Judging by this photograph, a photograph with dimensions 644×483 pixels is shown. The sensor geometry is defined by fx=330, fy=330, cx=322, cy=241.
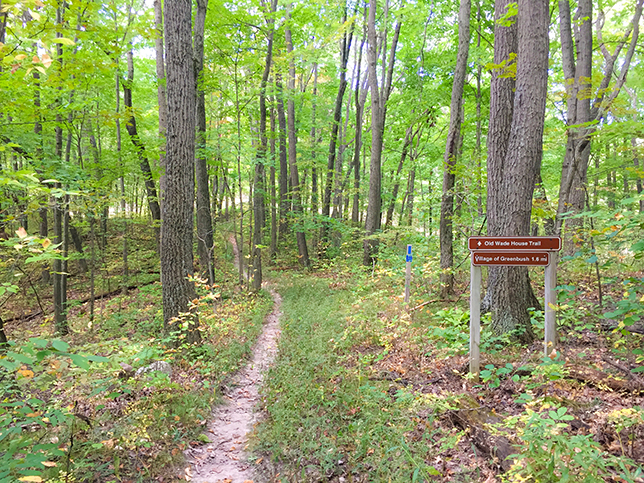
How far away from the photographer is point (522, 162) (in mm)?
5094

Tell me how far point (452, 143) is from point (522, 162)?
297 cm

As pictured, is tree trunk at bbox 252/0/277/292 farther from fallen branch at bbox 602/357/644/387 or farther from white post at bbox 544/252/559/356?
fallen branch at bbox 602/357/644/387

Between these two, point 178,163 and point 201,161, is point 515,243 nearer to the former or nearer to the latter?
point 178,163

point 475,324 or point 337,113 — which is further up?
point 337,113

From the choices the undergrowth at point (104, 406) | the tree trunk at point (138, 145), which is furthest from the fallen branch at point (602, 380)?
the tree trunk at point (138, 145)

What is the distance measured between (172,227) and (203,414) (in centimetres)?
337

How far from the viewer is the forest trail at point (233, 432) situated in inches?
147

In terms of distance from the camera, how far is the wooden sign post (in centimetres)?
432

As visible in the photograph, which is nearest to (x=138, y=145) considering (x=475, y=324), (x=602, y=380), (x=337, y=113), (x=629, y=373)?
(x=337, y=113)

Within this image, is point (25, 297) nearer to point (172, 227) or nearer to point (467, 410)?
point (172, 227)

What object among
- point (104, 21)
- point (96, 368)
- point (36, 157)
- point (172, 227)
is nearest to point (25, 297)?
point (36, 157)

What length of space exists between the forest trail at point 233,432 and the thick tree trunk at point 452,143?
15.1 feet

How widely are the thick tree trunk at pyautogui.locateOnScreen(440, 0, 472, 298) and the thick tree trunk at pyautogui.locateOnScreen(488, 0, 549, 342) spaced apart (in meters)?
2.16

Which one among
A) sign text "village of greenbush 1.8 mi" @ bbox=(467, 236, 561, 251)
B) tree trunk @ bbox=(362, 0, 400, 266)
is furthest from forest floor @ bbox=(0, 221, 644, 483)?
tree trunk @ bbox=(362, 0, 400, 266)
